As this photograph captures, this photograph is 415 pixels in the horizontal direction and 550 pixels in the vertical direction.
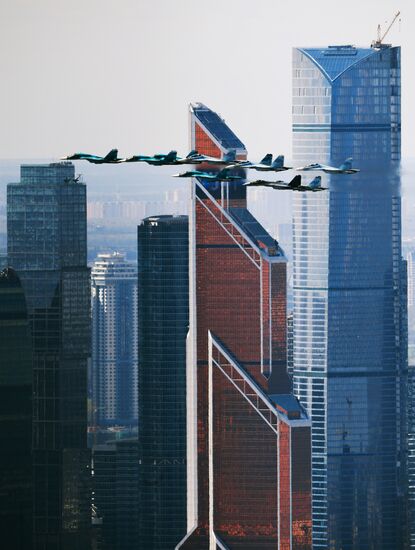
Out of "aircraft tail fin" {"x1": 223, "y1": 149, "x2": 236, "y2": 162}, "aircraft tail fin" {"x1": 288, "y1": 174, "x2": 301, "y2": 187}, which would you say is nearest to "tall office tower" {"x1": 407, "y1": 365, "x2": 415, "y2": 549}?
"aircraft tail fin" {"x1": 223, "y1": 149, "x2": 236, "y2": 162}

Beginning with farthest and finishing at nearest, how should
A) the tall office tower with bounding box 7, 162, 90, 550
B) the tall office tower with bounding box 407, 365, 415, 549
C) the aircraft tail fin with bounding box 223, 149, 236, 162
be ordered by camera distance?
the tall office tower with bounding box 407, 365, 415, 549 < the tall office tower with bounding box 7, 162, 90, 550 < the aircraft tail fin with bounding box 223, 149, 236, 162

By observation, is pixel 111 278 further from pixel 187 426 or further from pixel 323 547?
pixel 323 547

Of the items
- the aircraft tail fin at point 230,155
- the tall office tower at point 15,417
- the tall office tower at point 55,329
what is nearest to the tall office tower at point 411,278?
the tall office tower at point 55,329

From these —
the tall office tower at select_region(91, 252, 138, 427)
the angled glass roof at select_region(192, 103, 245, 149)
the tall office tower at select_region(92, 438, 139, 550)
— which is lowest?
the tall office tower at select_region(92, 438, 139, 550)

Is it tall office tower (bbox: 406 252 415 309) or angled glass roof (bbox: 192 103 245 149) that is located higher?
angled glass roof (bbox: 192 103 245 149)

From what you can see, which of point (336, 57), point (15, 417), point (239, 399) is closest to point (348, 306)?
point (336, 57)

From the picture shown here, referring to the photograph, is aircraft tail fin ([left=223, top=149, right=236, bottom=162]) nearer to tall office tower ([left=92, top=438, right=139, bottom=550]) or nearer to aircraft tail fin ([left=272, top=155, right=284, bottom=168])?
aircraft tail fin ([left=272, top=155, right=284, bottom=168])

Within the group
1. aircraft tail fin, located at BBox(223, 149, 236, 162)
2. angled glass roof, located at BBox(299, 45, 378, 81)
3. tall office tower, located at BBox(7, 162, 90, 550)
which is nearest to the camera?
aircraft tail fin, located at BBox(223, 149, 236, 162)

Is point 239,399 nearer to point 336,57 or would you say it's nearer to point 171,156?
point 336,57

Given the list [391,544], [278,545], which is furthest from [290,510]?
[391,544]
